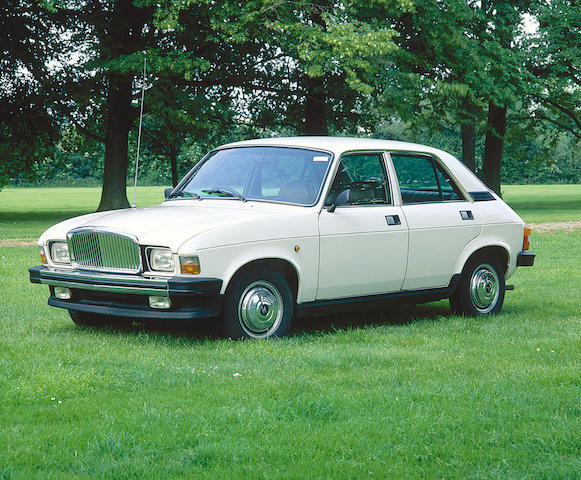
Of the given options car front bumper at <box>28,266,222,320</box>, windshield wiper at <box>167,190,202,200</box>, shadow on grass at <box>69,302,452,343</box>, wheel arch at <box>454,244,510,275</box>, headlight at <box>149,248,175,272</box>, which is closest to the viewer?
car front bumper at <box>28,266,222,320</box>

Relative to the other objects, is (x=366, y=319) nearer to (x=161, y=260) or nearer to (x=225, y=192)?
(x=225, y=192)

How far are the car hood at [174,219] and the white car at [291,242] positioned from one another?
0.02m

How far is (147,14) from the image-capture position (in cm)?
2767

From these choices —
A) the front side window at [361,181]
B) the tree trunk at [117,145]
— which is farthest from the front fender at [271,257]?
the tree trunk at [117,145]

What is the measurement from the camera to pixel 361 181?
8258 millimetres

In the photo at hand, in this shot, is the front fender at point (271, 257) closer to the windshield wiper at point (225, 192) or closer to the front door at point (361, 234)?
the front door at point (361, 234)

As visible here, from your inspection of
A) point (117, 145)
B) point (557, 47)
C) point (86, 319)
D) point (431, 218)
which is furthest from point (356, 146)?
point (557, 47)

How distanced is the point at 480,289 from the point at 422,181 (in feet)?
4.14

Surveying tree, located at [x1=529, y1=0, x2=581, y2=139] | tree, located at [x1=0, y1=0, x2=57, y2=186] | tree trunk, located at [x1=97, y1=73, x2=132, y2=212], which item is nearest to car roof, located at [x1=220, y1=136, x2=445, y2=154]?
tree trunk, located at [x1=97, y1=73, x2=132, y2=212]

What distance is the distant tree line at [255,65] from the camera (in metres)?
25.3

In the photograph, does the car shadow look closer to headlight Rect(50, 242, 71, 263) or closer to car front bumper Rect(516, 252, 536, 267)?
car front bumper Rect(516, 252, 536, 267)

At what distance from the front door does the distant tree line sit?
53.9 ft

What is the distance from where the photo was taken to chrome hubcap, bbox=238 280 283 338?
7.29m

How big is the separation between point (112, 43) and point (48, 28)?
12.4 feet
